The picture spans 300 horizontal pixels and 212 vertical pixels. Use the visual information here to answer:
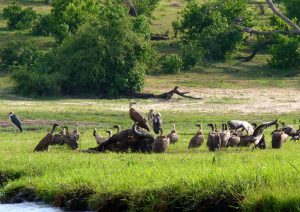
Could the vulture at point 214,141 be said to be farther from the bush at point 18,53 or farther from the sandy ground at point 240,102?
the bush at point 18,53

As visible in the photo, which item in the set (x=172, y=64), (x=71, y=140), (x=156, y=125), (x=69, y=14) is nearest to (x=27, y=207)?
(x=71, y=140)

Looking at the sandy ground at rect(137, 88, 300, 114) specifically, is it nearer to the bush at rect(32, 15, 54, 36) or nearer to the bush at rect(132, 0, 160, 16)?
the bush at rect(32, 15, 54, 36)

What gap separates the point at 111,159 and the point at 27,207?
9.32 feet

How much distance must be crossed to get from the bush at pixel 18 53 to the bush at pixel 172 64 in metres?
6.51

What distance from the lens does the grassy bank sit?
12.1 meters

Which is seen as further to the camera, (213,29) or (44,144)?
(213,29)

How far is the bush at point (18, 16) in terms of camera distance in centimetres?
4847

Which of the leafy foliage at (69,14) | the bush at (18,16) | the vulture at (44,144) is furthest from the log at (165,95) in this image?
the vulture at (44,144)

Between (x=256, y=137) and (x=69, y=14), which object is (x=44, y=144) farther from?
(x=69, y=14)

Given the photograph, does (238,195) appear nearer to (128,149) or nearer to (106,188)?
(106,188)

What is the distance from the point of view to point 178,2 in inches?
2301

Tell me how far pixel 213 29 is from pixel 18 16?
11.7m

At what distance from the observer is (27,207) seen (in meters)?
14.4

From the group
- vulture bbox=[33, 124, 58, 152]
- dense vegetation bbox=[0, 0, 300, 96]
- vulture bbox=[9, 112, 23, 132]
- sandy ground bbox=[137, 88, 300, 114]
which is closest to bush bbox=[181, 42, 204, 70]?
dense vegetation bbox=[0, 0, 300, 96]
